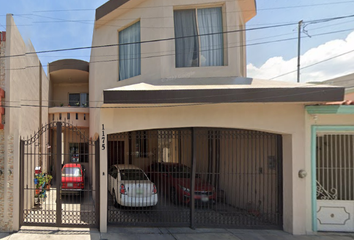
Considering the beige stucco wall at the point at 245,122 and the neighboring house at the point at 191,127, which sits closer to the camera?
the neighboring house at the point at 191,127

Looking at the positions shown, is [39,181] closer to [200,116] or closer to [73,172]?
[73,172]

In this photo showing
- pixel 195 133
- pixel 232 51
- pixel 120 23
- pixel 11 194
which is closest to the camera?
pixel 11 194

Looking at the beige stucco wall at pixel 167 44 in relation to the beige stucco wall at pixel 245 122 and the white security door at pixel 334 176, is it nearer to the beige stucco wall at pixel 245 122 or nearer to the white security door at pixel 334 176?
the beige stucco wall at pixel 245 122

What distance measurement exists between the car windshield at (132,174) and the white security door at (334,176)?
4974mm

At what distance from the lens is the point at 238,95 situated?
17.5 ft

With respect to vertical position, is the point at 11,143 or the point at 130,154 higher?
the point at 11,143

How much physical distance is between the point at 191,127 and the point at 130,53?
3611 mm

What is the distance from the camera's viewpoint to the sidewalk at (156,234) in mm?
5477

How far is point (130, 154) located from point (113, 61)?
3.48 m

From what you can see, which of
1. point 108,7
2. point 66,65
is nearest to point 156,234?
point 108,7

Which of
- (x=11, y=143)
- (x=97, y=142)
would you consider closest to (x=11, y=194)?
(x=11, y=143)

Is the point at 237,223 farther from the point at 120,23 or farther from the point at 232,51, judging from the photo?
the point at 120,23

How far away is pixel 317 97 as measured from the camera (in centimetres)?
531

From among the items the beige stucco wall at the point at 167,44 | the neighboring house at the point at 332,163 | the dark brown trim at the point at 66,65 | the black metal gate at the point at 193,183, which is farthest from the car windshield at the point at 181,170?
the dark brown trim at the point at 66,65
